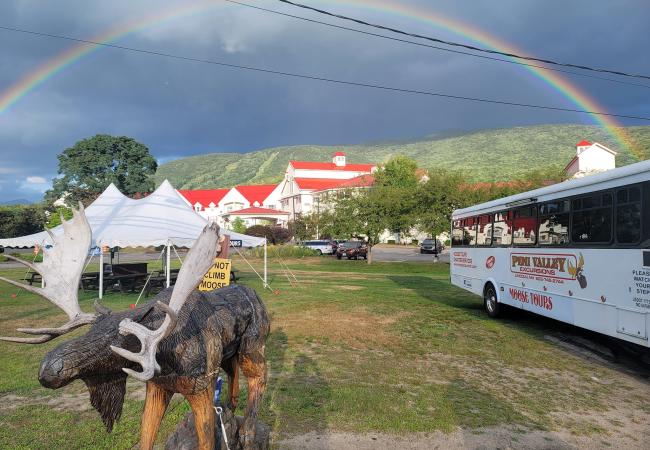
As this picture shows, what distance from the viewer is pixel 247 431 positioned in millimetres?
3932

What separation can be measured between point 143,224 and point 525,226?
10.9 meters

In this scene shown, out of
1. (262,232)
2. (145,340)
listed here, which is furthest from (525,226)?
(262,232)

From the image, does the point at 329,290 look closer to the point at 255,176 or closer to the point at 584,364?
the point at 584,364

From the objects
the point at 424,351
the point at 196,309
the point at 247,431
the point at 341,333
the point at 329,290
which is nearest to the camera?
the point at 196,309

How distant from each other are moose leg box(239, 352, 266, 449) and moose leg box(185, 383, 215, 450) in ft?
2.62

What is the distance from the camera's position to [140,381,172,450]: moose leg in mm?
2880

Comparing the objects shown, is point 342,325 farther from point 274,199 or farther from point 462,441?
point 274,199

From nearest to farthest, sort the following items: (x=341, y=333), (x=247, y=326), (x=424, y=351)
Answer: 1. (x=247, y=326)
2. (x=424, y=351)
3. (x=341, y=333)

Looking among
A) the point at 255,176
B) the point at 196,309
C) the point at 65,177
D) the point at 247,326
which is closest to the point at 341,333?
the point at 247,326

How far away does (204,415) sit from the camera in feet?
9.80

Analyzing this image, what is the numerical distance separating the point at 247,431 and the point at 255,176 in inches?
7006

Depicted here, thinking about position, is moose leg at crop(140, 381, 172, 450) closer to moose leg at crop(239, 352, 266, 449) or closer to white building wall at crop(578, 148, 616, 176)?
moose leg at crop(239, 352, 266, 449)

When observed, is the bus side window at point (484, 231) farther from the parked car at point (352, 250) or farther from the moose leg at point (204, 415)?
the parked car at point (352, 250)

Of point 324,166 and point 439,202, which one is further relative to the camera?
point 324,166
